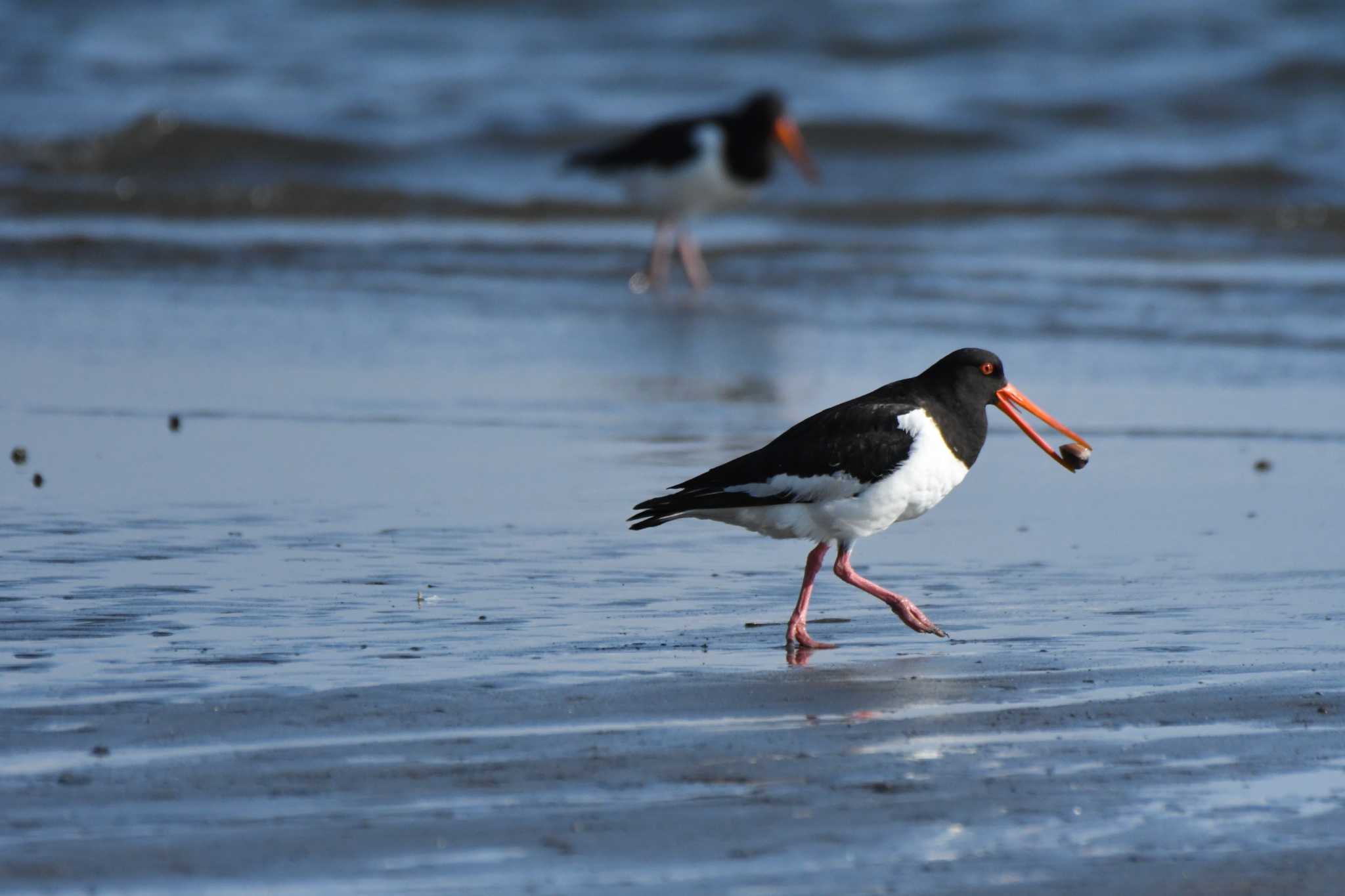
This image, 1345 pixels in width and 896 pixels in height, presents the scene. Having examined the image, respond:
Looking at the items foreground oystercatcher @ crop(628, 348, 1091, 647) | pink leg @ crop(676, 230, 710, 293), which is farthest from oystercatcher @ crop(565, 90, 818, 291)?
foreground oystercatcher @ crop(628, 348, 1091, 647)

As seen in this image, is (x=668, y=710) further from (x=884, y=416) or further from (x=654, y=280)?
(x=654, y=280)

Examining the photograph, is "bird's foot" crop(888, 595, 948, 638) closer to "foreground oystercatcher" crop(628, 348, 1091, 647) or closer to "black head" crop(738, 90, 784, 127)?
"foreground oystercatcher" crop(628, 348, 1091, 647)

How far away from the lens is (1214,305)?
37.3ft

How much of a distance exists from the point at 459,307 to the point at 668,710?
24.0ft

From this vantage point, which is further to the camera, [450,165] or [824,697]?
[450,165]

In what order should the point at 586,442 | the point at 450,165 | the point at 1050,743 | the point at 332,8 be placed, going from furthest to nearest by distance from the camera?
the point at 332,8
the point at 450,165
the point at 586,442
the point at 1050,743

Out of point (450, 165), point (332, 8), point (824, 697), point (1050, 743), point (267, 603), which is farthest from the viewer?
point (332, 8)

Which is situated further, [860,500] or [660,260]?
[660,260]

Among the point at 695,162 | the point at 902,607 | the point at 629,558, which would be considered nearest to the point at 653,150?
the point at 695,162

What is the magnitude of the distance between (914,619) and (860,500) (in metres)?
0.37

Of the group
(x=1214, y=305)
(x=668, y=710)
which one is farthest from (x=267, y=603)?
(x=1214, y=305)

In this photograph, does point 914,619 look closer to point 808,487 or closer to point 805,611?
point 805,611

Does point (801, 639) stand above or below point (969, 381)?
below

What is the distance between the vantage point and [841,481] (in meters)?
5.34
